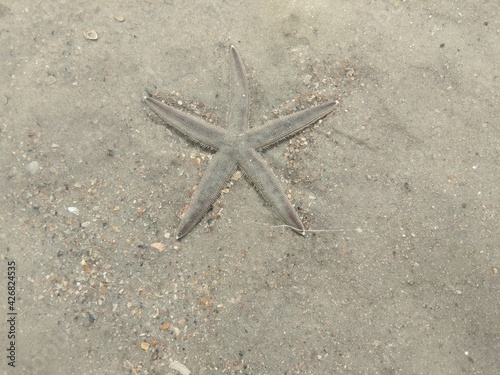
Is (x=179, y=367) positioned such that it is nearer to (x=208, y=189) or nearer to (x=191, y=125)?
(x=208, y=189)

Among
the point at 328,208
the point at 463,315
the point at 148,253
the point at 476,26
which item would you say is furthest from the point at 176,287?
the point at 476,26

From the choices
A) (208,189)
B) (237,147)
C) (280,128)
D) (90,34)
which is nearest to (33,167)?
(90,34)

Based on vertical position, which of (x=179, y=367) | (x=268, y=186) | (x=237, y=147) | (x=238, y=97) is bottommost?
(x=179, y=367)

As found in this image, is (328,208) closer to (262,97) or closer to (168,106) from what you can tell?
(262,97)

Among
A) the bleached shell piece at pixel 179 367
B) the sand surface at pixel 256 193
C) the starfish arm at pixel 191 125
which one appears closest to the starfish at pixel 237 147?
the starfish arm at pixel 191 125

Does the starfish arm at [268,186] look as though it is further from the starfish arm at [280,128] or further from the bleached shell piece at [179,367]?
the bleached shell piece at [179,367]

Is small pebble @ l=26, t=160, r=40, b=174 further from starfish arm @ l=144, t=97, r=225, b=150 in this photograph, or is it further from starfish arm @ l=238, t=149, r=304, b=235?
starfish arm @ l=238, t=149, r=304, b=235

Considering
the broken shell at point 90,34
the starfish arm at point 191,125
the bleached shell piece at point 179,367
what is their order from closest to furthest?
the bleached shell piece at point 179,367
the starfish arm at point 191,125
the broken shell at point 90,34
